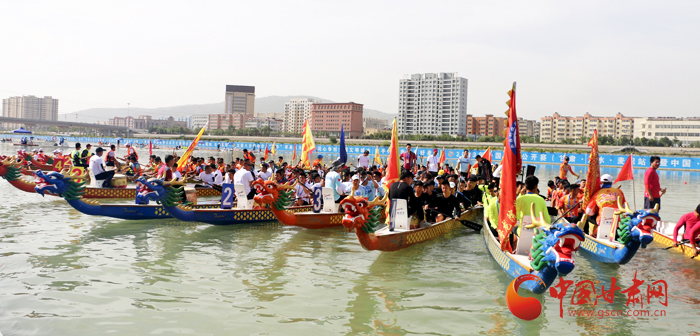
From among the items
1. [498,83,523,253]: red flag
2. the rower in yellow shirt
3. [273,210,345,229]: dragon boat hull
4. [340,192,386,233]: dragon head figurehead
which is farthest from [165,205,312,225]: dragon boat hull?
the rower in yellow shirt

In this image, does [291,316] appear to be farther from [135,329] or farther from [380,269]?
[380,269]

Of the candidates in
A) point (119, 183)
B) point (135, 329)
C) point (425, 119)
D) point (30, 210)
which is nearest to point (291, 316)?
point (135, 329)

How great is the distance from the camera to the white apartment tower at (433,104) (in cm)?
16262

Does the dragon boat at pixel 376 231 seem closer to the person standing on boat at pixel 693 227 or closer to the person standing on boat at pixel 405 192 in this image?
the person standing on boat at pixel 405 192

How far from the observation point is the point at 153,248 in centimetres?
1070

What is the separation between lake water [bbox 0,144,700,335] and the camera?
6547mm

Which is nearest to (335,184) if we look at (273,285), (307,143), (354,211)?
(354,211)

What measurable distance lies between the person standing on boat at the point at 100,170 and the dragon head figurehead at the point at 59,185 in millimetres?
5201

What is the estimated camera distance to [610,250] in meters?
8.90

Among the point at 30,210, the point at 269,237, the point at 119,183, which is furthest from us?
the point at 119,183

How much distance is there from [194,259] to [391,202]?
4516 millimetres

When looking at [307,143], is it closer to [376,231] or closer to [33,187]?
[376,231]

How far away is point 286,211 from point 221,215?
197 cm

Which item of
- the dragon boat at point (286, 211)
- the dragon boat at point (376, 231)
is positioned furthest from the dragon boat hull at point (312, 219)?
the dragon boat at point (376, 231)
